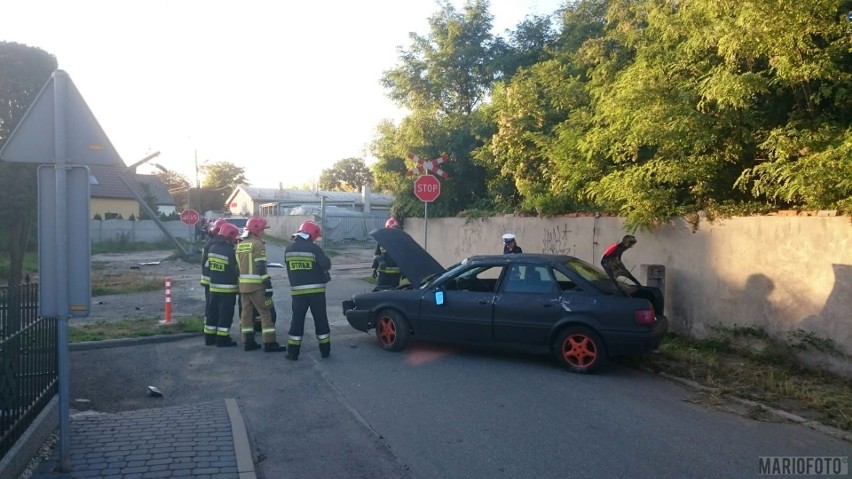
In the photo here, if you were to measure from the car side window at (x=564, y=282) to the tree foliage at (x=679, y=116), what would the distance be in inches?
91.5

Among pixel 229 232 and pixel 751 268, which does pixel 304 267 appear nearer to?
pixel 229 232

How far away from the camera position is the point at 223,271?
979 centimetres

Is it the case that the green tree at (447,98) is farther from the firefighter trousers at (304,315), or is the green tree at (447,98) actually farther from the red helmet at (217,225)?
the firefighter trousers at (304,315)

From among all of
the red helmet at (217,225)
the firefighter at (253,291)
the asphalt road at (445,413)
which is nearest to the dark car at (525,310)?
the asphalt road at (445,413)

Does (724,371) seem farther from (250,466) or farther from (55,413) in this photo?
(55,413)

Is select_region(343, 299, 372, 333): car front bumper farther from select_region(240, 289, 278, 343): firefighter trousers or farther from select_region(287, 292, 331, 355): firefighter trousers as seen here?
select_region(240, 289, 278, 343): firefighter trousers

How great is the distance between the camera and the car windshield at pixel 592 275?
839cm

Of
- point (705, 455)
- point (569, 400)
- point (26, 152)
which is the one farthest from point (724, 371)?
point (26, 152)

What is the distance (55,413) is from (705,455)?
5358 mm

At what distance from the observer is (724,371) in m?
8.22

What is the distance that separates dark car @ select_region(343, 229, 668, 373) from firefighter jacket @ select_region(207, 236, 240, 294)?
167cm

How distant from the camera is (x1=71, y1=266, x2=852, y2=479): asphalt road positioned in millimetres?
5266

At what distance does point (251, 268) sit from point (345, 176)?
78.4 metres

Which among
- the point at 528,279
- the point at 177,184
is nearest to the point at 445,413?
the point at 528,279
